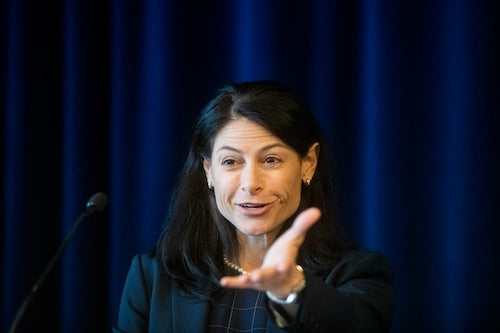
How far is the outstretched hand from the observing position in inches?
36.4

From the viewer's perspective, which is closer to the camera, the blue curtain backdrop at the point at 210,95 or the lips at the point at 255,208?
the lips at the point at 255,208

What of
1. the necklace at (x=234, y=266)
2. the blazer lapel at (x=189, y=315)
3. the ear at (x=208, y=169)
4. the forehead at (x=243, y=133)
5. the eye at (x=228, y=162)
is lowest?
the blazer lapel at (x=189, y=315)

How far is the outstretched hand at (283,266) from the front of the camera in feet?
3.03

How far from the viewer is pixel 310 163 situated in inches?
56.0

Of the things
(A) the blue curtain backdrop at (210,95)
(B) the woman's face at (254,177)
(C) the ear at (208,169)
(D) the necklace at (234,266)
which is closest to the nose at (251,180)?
(B) the woman's face at (254,177)

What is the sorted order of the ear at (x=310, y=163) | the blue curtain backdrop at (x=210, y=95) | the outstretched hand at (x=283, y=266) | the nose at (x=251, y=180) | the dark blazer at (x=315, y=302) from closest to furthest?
the outstretched hand at (x=283, y=266), the dark blazer at (x=315, y=302), the nose at (x=251, y=180), the ear at (x=310, y=163), the blue curtain backdrop at (x=210, y=95)

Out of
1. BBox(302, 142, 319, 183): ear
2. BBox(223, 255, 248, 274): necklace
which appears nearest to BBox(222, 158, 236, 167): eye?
BBox(302, 142, 319, 183): ear

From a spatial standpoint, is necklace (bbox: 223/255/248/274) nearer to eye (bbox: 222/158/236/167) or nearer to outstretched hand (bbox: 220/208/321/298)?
eye (bbox: 222/158/236/167)

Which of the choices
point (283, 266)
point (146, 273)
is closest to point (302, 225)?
point (283, 266)

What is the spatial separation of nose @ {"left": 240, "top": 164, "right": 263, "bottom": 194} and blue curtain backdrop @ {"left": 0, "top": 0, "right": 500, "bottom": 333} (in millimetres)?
450

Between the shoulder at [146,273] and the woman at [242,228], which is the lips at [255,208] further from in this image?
the shoulder at [146,273]

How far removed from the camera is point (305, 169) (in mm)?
1409

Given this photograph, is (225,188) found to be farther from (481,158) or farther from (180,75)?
(481,158)

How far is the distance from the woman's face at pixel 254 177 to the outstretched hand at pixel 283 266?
309 mm
